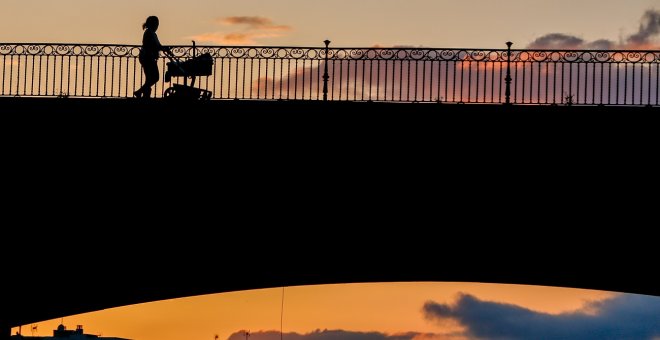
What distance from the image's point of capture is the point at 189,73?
31031mm

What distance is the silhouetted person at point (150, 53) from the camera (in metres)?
30.6

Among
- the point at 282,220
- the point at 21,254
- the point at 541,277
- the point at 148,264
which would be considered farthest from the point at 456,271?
the point at 21,254

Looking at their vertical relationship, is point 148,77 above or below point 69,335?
above

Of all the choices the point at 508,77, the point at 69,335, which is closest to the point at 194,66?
the point at 508,77

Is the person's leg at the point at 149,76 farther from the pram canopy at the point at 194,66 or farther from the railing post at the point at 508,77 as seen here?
the railing post at the point at 508,77

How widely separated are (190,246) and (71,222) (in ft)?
8.29

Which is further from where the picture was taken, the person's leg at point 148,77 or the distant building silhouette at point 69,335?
the distant building silhouette at point 69,335

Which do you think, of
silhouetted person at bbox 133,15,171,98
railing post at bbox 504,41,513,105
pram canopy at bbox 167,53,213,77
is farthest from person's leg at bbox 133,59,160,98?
railing post at bbox 504,41,513,105

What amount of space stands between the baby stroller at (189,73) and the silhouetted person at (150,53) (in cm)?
31

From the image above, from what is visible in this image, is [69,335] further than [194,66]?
Yes

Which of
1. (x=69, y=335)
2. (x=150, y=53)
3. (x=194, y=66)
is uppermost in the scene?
(x=150, y=53)

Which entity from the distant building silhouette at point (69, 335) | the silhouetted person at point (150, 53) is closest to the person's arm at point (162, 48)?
the silhouetted person at point (150, 53)

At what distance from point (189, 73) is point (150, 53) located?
0.94m

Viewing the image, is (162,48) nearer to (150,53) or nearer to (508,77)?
(150,53)
